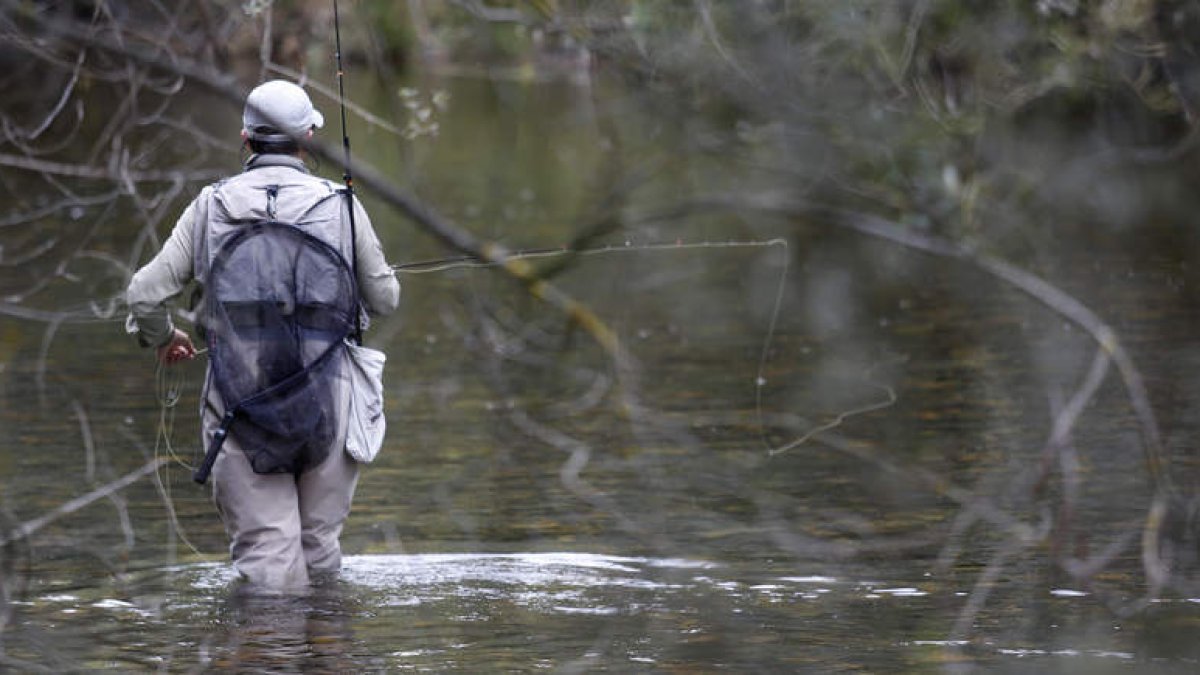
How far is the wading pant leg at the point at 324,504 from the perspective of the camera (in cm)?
717

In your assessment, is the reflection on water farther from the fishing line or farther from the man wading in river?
the fishing line

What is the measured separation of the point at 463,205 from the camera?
23953 mm

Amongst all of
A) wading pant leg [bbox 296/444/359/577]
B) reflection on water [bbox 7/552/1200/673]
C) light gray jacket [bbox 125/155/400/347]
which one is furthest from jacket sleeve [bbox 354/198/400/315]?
reflection on water [bbox 7/552/1200/673]

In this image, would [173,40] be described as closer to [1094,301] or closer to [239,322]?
[239,322]

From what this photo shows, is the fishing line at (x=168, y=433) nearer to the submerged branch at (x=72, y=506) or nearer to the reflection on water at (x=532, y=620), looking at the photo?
the submerged branch at (x=72, y=506)

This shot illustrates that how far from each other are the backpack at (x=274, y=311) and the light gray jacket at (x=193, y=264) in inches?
1.2

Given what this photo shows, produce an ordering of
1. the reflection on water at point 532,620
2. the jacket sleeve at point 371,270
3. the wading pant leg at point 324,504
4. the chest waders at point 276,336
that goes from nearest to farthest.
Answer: the reflection on water at point 532,620 < the chest waders at point 276,336 < the jacket sleeve at point 371,270 < the wading pant leg at point 324,504

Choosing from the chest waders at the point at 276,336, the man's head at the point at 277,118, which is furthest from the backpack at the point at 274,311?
the man's head at the point at 277,118

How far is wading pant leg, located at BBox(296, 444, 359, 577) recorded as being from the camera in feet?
23.5

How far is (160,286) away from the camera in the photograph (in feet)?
22.6

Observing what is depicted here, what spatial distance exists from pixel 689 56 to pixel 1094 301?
5.64 meters

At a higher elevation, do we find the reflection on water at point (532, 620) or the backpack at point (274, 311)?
the backpack at point (274, 311)

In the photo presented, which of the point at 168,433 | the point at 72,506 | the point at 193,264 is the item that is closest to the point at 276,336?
the point at 193,264

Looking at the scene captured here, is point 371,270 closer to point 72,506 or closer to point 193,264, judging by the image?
point 193,264
